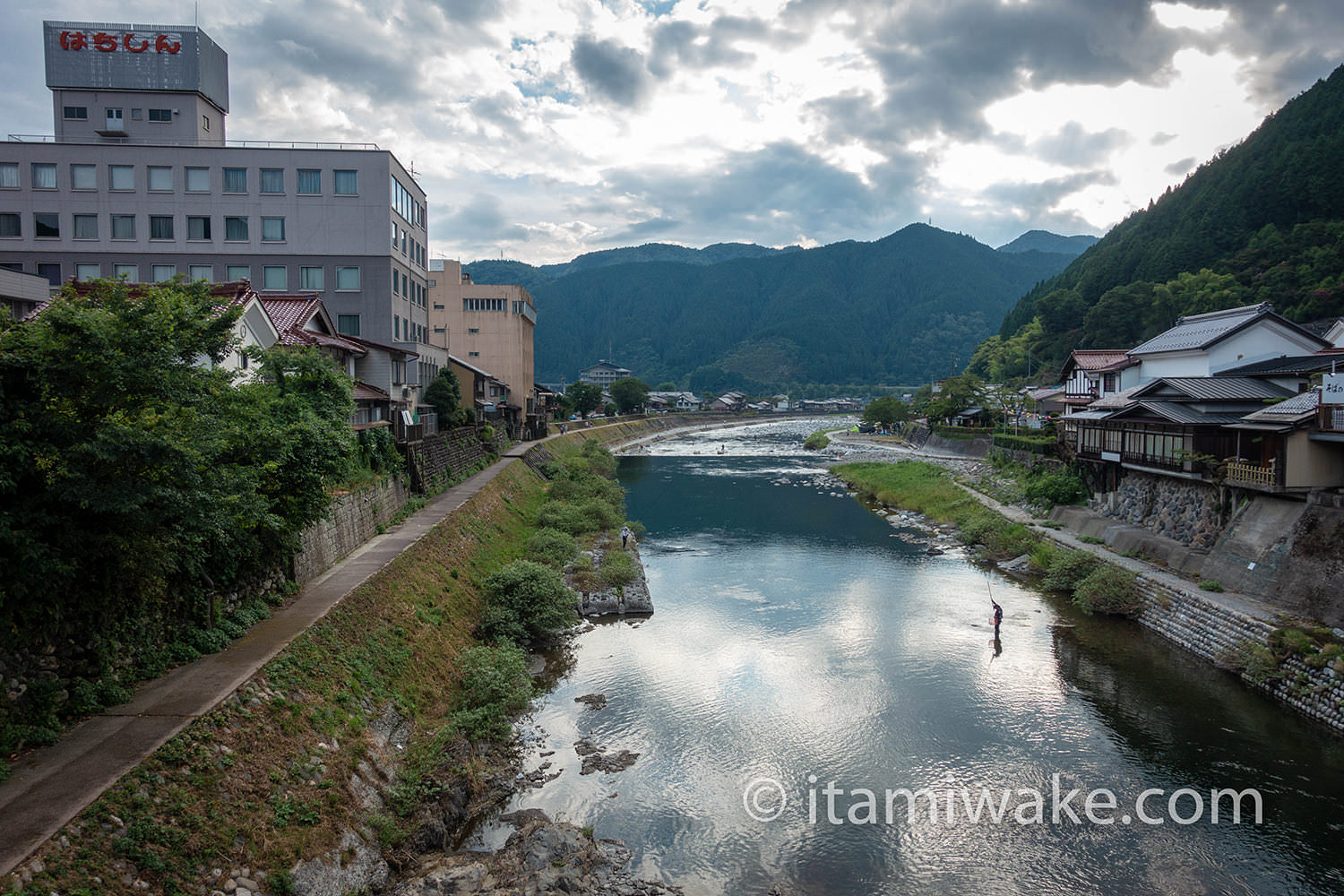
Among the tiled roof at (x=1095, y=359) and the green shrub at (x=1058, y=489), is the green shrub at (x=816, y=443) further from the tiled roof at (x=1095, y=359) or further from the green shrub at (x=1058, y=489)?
the green shrub at (x=1058, y=489)

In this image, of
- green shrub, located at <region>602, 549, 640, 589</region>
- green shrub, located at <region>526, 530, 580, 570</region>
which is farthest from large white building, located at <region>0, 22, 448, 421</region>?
green shrub, located at <region>602, 549, 640, 589</region>

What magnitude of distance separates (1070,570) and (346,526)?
2204 centimetres

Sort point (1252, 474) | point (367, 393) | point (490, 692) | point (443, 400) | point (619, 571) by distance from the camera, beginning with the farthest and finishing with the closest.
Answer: point (443, 400)
point (367, 393)
point (619, 571)
point (1252, 474)
point (490, 692)

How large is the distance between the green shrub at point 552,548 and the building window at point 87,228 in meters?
24.3

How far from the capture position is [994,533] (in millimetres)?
29953

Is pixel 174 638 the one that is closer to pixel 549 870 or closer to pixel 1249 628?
pixel 549 870

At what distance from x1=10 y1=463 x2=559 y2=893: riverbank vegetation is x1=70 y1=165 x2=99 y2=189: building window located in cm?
2706

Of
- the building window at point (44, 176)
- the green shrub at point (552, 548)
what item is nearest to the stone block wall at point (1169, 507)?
the green shrub at point (552, 548)

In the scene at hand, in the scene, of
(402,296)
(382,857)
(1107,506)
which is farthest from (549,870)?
(402,296)

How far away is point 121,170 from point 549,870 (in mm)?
36228

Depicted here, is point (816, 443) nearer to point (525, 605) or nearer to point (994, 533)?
point (994, 533)

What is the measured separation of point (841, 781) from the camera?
12820 millimetres

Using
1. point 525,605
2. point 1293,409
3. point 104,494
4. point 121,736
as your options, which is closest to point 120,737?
point 121,736

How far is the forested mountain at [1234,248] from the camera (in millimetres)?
54125
